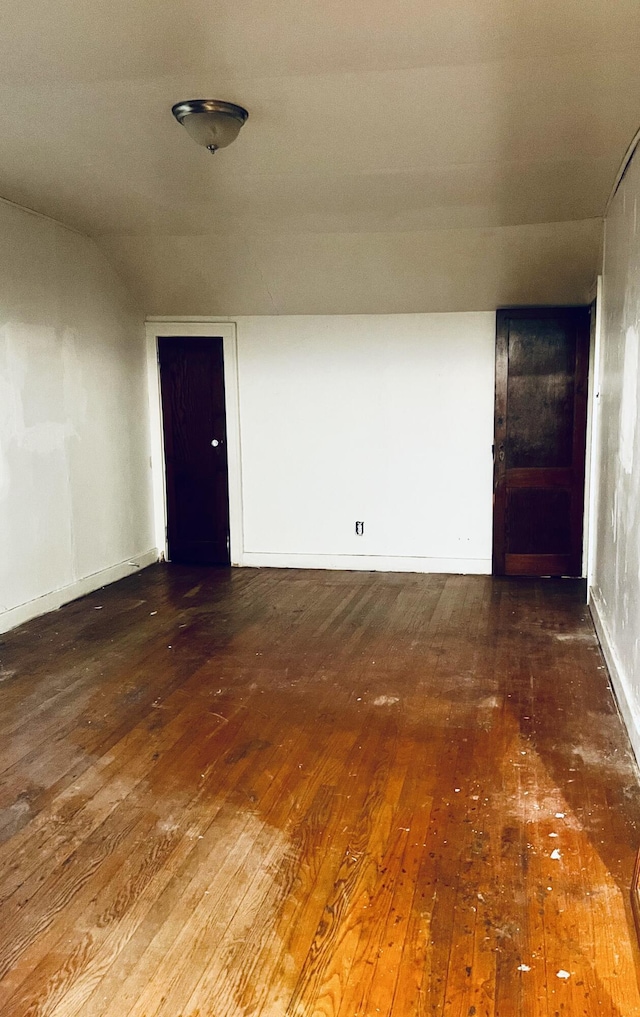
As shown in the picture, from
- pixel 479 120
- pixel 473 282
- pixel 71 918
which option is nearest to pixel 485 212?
pixel 473 282

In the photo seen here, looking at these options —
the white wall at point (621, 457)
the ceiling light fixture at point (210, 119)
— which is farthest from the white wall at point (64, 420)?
the white wall at point (621, 457)

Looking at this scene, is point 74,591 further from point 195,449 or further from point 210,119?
point 210,119

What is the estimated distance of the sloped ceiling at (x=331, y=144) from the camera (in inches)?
98.9

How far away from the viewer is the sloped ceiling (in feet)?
8.24

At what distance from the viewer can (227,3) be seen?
2.32 meters

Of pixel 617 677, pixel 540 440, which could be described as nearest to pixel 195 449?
pixel 540 440

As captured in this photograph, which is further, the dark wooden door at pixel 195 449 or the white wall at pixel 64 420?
the dark wooden door at pixel 195 449

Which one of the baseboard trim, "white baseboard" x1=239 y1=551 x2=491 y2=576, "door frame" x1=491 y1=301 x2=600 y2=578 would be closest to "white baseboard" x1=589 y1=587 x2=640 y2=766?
the baseboard trim

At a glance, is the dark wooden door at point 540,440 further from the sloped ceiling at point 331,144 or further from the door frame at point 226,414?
the door frame at point 226,414

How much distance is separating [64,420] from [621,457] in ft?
11.9

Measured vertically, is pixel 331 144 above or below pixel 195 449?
above

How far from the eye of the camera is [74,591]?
5648 millimetres

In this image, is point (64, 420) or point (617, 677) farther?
point (64, 420)

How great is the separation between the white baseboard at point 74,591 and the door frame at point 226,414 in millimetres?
398
